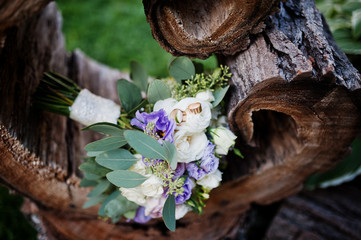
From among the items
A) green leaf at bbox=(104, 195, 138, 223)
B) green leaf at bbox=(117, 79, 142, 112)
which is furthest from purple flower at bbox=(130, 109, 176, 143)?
green leaf at bbox=(104, 195, 138, 223)

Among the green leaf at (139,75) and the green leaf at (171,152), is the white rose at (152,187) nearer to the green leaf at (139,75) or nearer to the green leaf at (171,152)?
the green leaf at (171,152)

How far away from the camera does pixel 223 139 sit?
1068 mm

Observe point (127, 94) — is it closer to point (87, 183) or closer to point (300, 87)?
point (87, 183)

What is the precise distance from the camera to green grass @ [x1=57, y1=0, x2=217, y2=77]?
8.95 feet

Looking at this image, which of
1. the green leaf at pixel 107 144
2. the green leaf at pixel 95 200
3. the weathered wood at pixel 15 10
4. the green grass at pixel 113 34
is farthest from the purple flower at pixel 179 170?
the green grass at pixel 113 34

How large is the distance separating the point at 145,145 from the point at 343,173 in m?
1.22

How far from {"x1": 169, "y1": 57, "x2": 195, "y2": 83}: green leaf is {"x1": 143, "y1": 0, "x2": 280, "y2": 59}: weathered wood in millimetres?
73

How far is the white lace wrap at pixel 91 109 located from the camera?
4.19 ft

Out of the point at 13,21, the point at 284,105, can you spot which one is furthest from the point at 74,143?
the point at 284,105

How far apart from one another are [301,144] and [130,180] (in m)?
0.68

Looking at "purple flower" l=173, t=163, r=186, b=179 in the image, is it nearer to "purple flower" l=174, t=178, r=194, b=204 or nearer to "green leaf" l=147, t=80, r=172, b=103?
"purple flower" l=174, t=178, r=194, b=204

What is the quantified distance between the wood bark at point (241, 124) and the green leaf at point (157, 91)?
0.24 meters

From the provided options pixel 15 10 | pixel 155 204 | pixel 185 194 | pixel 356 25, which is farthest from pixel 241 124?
pixel 356 25

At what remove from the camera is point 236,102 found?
1.06 m
